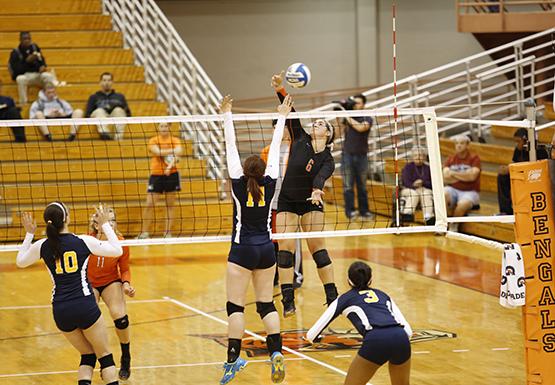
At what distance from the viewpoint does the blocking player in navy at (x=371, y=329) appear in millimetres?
7570

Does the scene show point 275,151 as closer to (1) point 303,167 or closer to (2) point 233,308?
(2) point 233,308

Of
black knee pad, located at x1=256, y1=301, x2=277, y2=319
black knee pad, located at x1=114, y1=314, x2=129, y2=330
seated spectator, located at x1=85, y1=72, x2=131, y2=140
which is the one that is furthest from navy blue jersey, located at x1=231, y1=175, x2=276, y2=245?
seated spectator, located at x1=85, y1=72, x2=131, y2=140

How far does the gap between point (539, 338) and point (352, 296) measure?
6.07 feet

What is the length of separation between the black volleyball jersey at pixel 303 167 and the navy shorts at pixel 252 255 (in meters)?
2.28

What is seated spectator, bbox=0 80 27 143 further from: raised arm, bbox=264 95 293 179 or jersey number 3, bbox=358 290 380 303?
jersey number 3, bbox=358 290 380 303

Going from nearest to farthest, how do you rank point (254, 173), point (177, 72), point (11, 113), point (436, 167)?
point (254, 173) → point (436, 167) → point (11, 113) → point (177, 72)

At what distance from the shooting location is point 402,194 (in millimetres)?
17453

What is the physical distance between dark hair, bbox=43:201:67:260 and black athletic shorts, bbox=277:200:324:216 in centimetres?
363

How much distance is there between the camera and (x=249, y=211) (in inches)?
344

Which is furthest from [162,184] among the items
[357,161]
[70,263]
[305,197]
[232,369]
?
[70,263]

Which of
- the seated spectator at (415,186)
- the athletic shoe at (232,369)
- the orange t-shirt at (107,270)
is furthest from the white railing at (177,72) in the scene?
the athletic shoe at (232,369)

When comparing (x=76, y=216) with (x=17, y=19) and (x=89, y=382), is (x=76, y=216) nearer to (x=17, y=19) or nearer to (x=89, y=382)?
(x=17, y=19)

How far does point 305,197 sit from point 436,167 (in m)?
1.75

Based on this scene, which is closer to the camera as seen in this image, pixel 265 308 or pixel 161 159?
pixel 265 308
